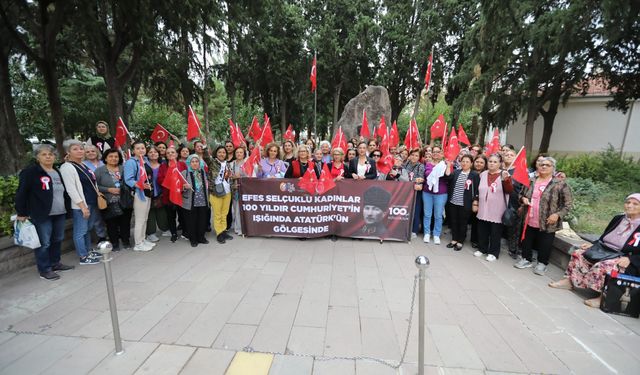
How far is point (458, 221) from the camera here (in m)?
5.63

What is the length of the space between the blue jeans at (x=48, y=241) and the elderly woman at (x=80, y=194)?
247 millimetres

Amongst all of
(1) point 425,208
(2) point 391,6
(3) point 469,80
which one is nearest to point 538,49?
(3) point 469,80

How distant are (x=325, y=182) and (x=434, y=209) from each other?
2.20 m

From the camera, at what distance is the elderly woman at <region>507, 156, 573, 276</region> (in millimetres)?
4391

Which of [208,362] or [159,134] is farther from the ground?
[159,134]

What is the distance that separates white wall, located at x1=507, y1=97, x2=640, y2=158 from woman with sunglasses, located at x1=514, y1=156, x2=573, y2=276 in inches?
766

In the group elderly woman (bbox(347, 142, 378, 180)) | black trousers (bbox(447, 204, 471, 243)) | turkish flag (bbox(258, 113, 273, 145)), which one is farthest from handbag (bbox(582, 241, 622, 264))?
turkish flag (bbox(258, 113, 273, 145))

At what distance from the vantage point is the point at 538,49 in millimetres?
14805

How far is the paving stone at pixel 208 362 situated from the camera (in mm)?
2545

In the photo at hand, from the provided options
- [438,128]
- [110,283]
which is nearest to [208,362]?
[110,283]

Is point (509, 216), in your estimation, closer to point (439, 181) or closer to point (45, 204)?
point (439, 181)

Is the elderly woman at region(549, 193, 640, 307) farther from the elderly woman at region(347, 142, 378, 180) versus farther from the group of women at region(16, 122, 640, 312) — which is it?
the elderly woman at region(347, 142, 378, 180)

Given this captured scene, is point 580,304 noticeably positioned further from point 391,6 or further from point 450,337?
point 391,6

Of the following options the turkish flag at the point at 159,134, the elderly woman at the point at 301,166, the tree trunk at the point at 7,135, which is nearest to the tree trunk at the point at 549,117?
the elderly woman at the point at 301,166
